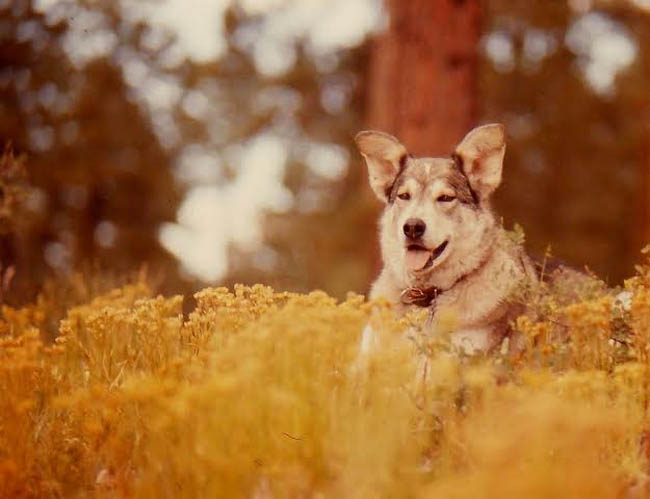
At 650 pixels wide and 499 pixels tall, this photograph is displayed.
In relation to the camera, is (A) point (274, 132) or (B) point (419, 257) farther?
(A) point (274, 132)

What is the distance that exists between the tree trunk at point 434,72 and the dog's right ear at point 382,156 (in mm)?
2583

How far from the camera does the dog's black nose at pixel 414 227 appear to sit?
5.46 m

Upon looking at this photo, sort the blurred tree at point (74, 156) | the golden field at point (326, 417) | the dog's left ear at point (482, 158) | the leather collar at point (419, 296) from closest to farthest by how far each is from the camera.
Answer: the golden field at point (326, 417) < the leather collar at point (419, 296) < the dog's left ear at point (482, 158) < the blurred tree at point (74, 156)

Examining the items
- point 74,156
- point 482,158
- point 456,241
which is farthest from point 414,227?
point 74,156

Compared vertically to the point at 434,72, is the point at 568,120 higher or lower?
higher

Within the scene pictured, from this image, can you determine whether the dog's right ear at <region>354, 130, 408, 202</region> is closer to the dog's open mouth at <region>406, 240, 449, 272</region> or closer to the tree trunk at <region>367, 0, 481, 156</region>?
the dog's open mouth at <region>406, 240, 449, 272</region>

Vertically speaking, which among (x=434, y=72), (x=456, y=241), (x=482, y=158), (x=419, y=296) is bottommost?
(x=419, y=296)

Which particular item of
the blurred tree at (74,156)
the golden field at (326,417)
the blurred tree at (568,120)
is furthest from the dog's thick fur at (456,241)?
the blurred tree at (568,120)

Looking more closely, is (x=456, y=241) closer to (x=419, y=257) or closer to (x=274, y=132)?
(x=419, y=257)

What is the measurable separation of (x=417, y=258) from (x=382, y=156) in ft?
3.30

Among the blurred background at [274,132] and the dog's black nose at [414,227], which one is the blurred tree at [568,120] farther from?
the dog's black nose at [414,227]

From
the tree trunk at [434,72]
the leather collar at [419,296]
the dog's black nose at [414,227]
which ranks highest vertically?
the tree trunk at [434,72]

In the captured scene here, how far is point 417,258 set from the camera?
5.63 m

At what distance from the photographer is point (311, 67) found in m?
16.1
